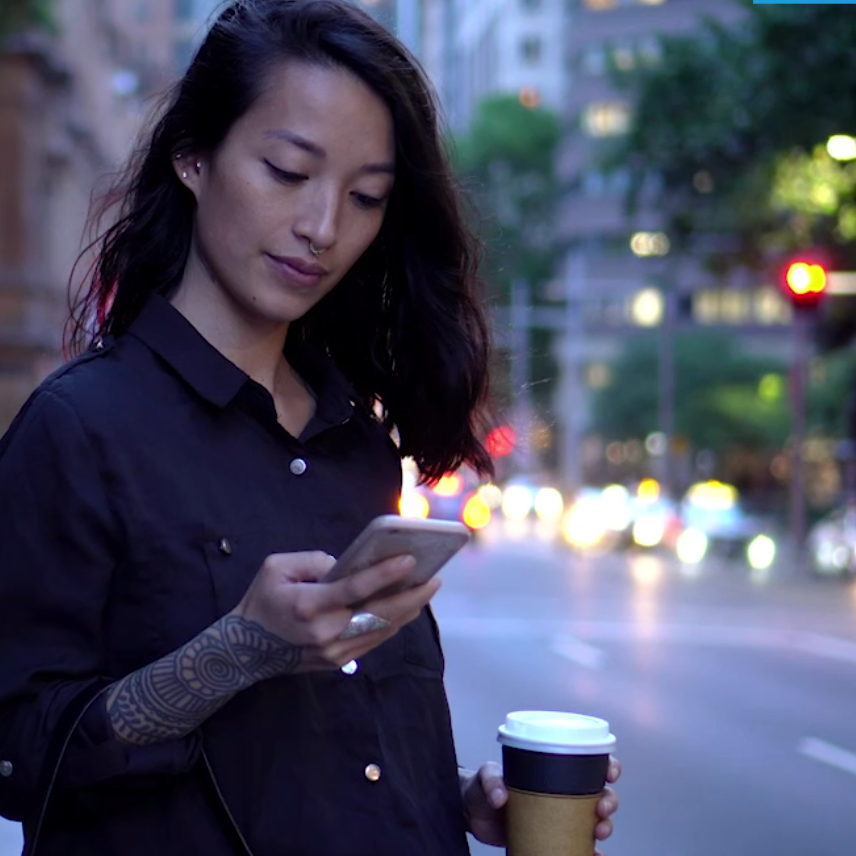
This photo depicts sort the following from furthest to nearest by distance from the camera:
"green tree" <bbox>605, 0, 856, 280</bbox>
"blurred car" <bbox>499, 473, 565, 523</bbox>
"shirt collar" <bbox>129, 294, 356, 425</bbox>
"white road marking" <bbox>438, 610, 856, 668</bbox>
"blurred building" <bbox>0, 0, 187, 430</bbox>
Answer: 1. "blurred car" <bbox>499, 473, 565, 523</bbox>
2. "blurred building" <bbox>0, 0, 187, 430</bbox>
3. "green tree" <bbox>605, 0, 856, 280</bbox>
4. "white road marking" <bbox>438, 610, 856, 668</bbox>
5. "shirt collar" <bbox>129, 294, 356, 425</bbox>

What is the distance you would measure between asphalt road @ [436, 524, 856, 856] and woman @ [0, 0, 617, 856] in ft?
17.8

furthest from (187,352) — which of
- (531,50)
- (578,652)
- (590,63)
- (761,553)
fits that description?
(531,50)

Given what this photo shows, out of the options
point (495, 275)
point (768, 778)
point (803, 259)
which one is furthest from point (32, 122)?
point (495, 275)

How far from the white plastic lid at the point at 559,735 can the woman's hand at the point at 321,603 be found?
42 centimetres

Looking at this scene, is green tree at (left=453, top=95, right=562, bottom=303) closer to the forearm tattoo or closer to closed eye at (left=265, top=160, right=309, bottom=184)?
closed eye at (left=265, top=160, right=309, bottom=184)

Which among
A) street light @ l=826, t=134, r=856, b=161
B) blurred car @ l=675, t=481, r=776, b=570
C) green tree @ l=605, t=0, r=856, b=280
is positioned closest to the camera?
street light @ l=826, t=134, r=856, b=161

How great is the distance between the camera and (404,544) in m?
1.96

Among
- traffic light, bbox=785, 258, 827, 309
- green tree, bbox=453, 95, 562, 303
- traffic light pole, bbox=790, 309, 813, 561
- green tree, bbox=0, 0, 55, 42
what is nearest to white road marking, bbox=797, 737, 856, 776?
traffic light, bbox=785, 258, 827, 309

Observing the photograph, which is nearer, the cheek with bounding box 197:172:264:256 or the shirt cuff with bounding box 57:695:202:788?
the shirt cuff with bounding box 57:695:202:788

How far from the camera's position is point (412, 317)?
2.86 m

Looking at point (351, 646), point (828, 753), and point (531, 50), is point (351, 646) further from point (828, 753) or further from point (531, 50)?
point (531, 50)

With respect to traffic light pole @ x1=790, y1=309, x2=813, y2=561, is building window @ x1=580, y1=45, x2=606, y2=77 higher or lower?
higher

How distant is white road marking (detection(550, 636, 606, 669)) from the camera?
15891 millimetres

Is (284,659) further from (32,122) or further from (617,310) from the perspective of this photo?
(617,310)
